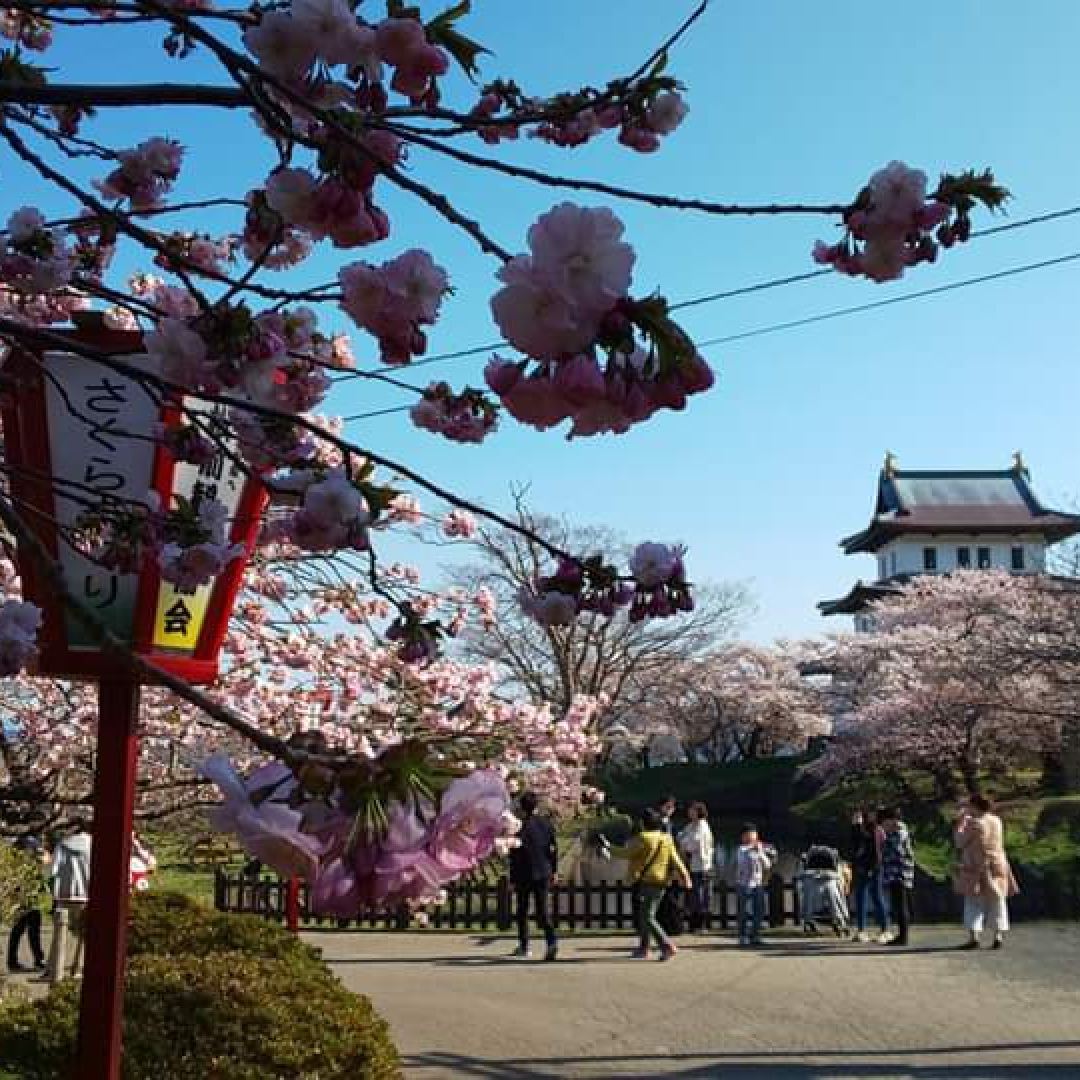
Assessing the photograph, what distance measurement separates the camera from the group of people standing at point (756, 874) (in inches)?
444

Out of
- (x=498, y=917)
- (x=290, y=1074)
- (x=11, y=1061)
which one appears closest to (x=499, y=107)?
(x=290, y=1074)

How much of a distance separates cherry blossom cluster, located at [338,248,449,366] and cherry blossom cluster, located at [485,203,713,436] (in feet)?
1.82

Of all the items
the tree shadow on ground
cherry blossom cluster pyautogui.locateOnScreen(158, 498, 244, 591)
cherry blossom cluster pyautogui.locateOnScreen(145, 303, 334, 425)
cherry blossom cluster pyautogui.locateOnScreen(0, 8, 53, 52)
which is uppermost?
cherry blossom cluster pyautogui.locateOnScreen(0, 8, 53, 52)

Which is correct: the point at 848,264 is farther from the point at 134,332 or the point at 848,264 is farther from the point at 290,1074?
the point at 290,1074

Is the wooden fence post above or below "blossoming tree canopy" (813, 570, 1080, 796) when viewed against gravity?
below

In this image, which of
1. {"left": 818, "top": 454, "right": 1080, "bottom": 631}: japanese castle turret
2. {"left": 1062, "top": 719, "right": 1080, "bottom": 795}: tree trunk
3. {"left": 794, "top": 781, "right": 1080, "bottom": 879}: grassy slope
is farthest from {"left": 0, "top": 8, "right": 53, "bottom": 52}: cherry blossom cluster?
{"left": 818, "top": 454, "right": 1080, "bottom": 631}: japanese castle turret

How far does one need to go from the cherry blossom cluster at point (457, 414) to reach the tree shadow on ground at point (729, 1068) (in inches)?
187

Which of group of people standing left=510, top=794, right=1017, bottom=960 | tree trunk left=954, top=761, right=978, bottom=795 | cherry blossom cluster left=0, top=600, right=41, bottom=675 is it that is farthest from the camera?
tree trunk left=954, top=761, right=978, bottom=795

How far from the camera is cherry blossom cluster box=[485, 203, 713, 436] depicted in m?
1.27

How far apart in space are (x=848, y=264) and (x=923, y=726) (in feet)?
89.9

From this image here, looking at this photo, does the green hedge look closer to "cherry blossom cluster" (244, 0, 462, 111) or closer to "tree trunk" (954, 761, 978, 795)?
"cherry blossom cluster" (244, 0, 462, 111)

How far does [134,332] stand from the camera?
316cm

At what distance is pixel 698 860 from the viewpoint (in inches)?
534

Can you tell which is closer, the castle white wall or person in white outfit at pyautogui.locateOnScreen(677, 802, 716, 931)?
person in white outfit at pyautogui.locateOnScreen(677, 802, 716, 931)
